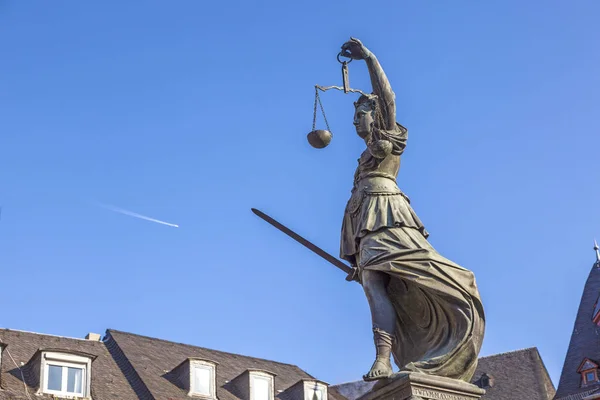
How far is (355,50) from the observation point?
1088 cm

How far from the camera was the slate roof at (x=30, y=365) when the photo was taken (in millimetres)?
31922

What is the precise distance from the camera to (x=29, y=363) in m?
33.2

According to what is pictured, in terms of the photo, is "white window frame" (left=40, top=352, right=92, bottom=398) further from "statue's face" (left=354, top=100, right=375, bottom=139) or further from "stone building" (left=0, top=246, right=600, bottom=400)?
"statue's face" (left=354, top=100, right=375, bottom=139)

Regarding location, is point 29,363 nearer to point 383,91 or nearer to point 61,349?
point 61,349

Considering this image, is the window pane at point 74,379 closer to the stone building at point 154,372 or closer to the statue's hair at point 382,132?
the stone building at point 154,372

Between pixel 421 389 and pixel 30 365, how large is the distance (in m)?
25.9

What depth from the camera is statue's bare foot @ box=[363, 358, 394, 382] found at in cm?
959

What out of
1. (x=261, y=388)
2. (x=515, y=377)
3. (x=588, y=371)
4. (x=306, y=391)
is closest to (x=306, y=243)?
(x=261, y=388)

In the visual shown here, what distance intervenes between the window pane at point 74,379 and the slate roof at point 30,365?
627 mm

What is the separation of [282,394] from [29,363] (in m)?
10.1

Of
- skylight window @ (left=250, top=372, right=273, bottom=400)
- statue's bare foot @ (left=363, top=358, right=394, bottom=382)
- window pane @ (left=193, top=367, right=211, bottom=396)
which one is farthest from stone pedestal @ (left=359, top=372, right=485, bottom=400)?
skylight window @ (left=250, top=372, right=273, bottom=400)

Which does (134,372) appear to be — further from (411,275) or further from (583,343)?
(411,275)

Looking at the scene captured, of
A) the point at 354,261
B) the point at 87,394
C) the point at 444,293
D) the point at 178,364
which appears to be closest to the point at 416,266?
the point at 444,293

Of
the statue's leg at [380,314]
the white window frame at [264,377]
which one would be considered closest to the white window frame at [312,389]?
the white window frame at [264,377]
